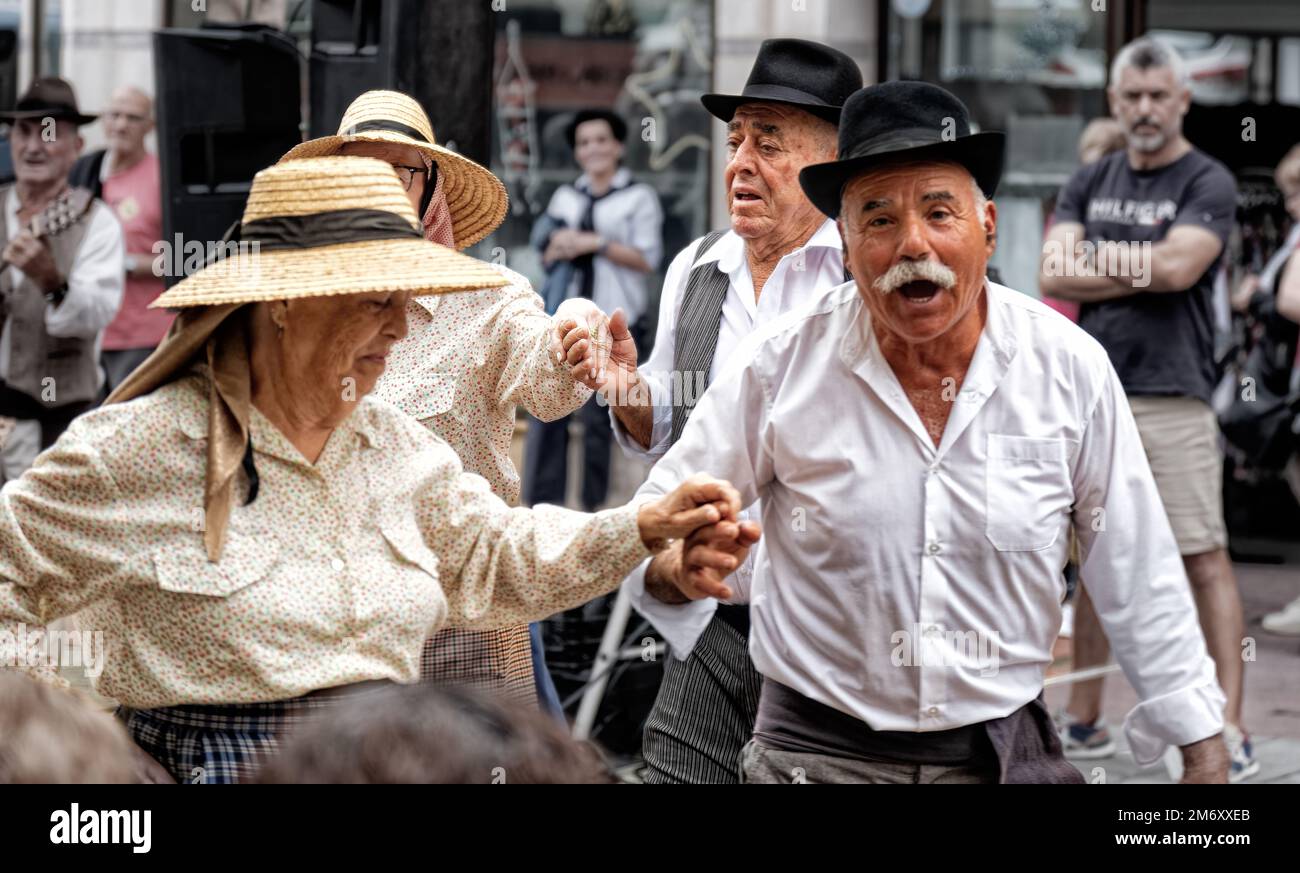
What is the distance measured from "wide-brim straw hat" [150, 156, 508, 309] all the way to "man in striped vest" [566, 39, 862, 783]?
90 cm

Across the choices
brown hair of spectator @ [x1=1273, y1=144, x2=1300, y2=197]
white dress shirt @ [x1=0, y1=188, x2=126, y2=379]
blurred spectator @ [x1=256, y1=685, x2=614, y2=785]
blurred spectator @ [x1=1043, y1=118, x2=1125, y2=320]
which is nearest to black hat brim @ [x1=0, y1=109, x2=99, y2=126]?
white dress shirt @ [x1=0, y1=188, x2=126, y2=379]

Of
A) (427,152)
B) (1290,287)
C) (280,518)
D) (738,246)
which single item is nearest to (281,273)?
(280,518)

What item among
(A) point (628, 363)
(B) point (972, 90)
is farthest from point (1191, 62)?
(A) point (628, 363)

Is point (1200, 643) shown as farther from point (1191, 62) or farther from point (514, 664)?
point (1191, 62)

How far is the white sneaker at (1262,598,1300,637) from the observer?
9766 millimetres

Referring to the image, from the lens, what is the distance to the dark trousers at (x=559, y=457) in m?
11.2

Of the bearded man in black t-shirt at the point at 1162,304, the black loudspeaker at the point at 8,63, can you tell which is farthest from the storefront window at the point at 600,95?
the bearded man in black t-shirt at the point at 1162,304

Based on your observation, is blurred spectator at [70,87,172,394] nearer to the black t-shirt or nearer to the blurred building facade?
the blurred building facade

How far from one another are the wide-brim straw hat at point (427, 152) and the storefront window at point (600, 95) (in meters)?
7.86

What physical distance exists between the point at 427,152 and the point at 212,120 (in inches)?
122

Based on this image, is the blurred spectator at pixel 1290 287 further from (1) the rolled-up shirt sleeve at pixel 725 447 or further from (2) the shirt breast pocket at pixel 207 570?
(2) the shirt breast pocket at pixel 207 570

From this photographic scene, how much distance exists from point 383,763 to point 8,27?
43.0 ft

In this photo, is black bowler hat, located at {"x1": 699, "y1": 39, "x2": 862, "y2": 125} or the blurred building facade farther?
the blurred building facade

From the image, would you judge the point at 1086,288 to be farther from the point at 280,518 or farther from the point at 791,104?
the point at 280,518
